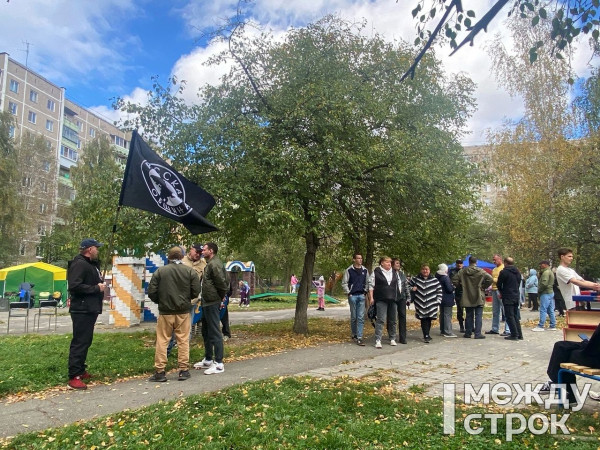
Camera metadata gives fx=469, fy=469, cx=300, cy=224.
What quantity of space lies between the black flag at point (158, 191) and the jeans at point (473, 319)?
278 inches

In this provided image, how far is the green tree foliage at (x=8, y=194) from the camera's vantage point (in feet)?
124

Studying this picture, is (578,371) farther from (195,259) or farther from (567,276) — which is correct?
(195,259)

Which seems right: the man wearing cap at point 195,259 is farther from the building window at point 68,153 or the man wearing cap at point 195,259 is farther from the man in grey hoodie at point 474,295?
the building window at point 68,153

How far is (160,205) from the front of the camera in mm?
7832

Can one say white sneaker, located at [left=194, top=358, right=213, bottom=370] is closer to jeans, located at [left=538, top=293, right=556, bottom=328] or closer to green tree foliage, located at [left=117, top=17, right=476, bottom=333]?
green tree foliage, located at [left=117, top=17, right=476, bottom=333]

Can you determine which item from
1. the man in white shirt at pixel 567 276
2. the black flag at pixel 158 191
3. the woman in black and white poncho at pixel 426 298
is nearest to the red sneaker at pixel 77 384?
the black flag at pixel 158 191

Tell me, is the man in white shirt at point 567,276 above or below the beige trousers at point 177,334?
above

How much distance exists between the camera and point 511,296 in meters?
11.3

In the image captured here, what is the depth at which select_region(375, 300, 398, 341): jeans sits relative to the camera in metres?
9.95

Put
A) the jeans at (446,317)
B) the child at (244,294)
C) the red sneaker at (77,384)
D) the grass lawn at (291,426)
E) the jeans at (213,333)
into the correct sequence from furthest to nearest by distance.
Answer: the child at (244,294) < the jeans at (446,317) < the jeans at (213,333) < the red sneaker at (77,384) < the grass lawn at (291,426)

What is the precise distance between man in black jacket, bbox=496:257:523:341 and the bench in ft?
20.2

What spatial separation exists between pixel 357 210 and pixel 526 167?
1952 centimetres

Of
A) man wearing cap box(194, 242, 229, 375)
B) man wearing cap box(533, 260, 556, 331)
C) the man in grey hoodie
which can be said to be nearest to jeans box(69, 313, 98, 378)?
man wearing cap box(194, 242, 229, 375)

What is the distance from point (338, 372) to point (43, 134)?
59.8 m
